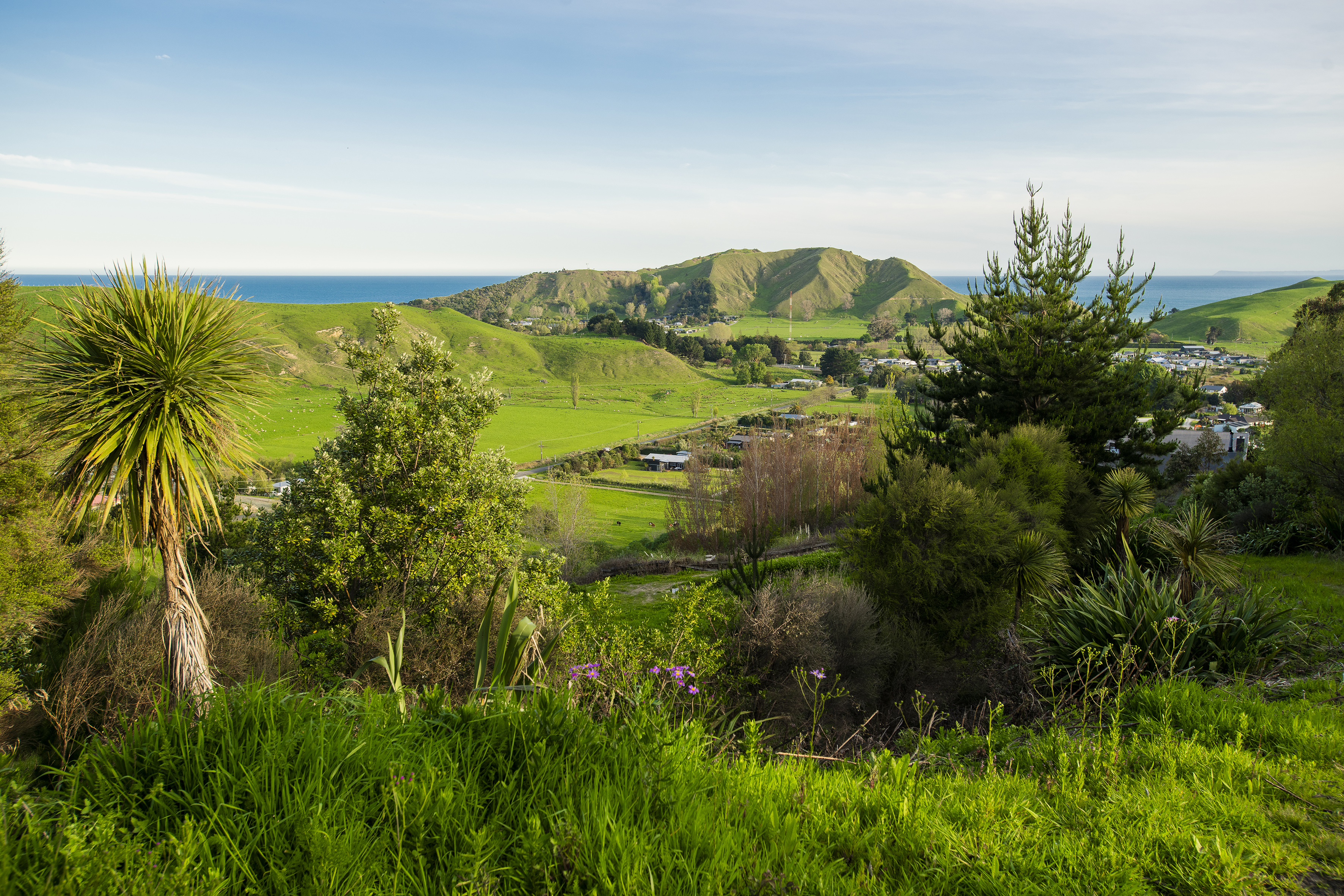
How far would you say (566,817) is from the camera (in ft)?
7.42

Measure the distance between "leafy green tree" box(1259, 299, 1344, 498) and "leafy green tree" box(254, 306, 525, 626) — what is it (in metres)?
21.1

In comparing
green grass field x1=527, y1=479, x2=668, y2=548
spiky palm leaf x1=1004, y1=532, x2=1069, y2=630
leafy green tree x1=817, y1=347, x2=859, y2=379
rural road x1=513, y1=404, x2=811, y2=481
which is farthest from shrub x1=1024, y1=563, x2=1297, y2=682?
leafy green tree x1=817, y1=347, x2=859, y2=379

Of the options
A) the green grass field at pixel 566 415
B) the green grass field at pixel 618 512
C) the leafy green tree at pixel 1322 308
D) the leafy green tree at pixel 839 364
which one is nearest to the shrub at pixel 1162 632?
the leafy green tree at pixel 1322 308

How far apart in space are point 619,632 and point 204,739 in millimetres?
6670

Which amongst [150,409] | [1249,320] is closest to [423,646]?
[150,409]

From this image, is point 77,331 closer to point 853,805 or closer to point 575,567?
point 853,805

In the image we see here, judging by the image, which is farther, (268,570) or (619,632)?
(268,570)

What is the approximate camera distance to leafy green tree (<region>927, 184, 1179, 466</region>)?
78.6ft

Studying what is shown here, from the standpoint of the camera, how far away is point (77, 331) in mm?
7961

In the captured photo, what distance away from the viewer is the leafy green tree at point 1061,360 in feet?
78.6

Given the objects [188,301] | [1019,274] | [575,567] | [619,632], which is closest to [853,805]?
[619,632]

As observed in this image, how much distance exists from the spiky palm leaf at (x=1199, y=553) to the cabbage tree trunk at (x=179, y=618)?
1250 centimetres

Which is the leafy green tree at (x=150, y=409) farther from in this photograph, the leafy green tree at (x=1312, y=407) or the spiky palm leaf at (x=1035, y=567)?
the leafy green tree at (x=1312, y=407)

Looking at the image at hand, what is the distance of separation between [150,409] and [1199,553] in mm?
14061
